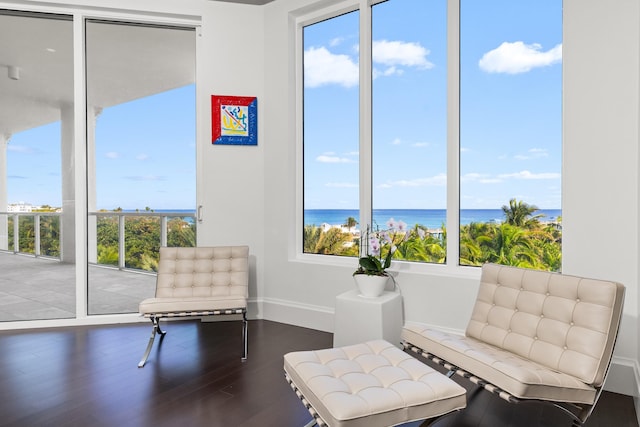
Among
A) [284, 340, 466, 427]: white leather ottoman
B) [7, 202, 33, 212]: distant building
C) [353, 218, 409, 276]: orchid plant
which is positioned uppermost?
[7, 202, 33, 212]: distant building

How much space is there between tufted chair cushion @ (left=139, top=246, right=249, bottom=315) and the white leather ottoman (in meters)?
1.49

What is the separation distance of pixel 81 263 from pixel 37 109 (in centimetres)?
145

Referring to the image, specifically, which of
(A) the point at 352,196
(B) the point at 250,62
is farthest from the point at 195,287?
(B) the point at 250,62

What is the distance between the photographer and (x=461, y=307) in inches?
120

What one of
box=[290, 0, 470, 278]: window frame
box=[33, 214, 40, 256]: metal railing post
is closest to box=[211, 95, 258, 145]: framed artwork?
box=[290, 0, 470, 278]: window frame

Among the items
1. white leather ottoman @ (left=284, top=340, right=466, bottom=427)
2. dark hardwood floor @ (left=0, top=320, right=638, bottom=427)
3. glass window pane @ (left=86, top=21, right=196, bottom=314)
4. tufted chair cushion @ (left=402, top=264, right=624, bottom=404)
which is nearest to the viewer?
white leather ottoman @ (left=284, top=340, right=466, bottom=427)

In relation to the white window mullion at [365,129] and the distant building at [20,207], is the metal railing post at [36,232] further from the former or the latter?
the white window mullion at [365,129]

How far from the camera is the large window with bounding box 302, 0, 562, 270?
3.10 meters

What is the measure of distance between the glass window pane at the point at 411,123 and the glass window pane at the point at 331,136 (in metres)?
0.23

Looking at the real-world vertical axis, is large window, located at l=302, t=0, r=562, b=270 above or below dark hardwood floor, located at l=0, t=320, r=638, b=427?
above

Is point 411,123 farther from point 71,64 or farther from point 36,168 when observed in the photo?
point 36,168

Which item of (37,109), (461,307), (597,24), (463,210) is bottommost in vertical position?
(461,307)

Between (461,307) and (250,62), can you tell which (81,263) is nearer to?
(250,62)

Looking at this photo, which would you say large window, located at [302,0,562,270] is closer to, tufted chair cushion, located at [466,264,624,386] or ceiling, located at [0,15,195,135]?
tufted chair cushion, located at [466,264,624,386]
